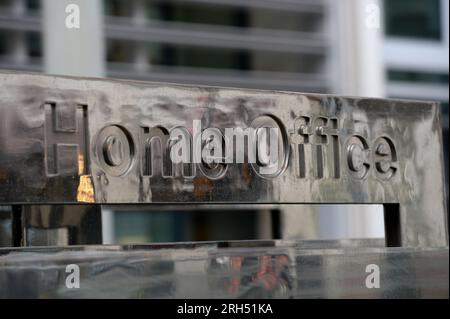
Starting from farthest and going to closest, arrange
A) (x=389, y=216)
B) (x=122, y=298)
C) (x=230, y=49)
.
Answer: (x=230, y=49) < (x=389, y=216) < (x=122, y=298)

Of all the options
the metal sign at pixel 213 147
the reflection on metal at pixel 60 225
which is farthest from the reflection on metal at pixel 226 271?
the reflection on metal at pixel 60 225

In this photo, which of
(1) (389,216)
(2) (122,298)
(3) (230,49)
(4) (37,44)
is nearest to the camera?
(2) (122,298)

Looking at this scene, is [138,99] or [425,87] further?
[425,87]

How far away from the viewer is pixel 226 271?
2.29 meters

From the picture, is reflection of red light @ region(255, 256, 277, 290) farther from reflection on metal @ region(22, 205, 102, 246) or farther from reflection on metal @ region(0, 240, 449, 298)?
reflection on metal @ region(22, 205, 102, 246)

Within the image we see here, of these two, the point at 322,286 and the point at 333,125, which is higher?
the point at 333,125

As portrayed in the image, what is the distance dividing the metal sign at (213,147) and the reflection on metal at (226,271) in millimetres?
126

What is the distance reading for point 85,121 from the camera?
7.16ft

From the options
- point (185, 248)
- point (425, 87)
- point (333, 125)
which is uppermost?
point (425, 87)

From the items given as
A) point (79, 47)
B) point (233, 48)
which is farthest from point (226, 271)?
point (233, 48)

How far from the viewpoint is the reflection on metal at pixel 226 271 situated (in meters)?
2.08
